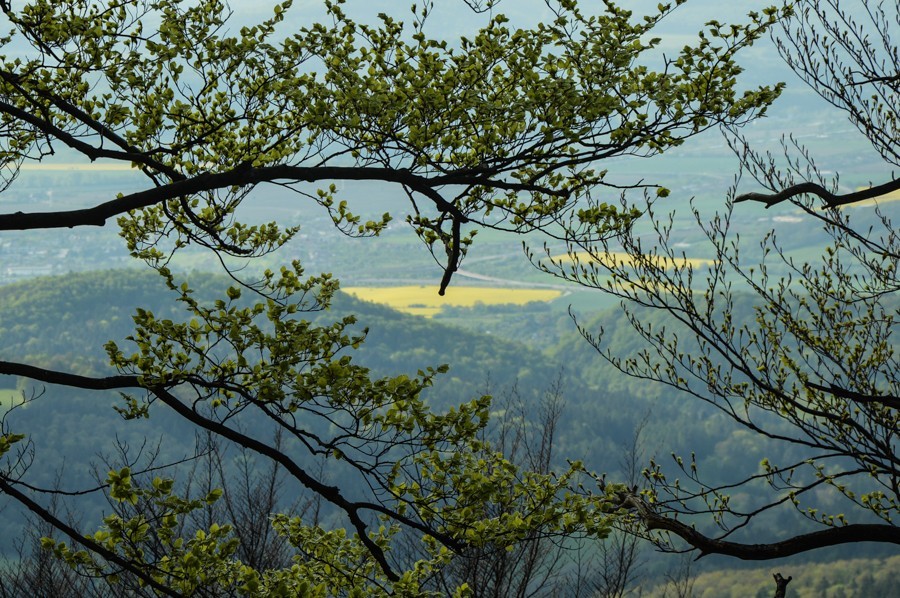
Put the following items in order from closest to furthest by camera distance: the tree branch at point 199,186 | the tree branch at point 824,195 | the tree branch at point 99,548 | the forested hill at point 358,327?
the tree branch at point 99,548 → the tree branch at point 199,186 → the tree branch at point 824,195 → the forested hill at point 358,327

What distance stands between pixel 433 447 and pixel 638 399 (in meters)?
134

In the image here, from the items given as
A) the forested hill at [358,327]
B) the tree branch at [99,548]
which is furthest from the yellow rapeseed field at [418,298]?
the tree branch at [99,548]

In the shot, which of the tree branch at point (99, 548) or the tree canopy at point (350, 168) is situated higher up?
the tree canopy at point (350, 168)

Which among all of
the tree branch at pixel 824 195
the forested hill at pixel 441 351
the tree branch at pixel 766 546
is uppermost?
the tree branch at pixel 824 195

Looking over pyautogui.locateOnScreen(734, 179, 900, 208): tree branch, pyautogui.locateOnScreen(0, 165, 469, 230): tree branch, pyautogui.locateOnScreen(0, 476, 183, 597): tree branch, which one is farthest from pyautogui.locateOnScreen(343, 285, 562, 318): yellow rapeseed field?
pyautogui.locateOnScreen(0, 476, 183, 597): tree branch

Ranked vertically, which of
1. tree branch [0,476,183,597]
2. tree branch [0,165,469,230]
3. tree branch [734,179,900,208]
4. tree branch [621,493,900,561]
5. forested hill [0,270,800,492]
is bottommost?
forested hill [0,270,800,492]

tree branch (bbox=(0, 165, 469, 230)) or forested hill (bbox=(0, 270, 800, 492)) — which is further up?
tree branch (bbox=(0, 165, 469, 230))

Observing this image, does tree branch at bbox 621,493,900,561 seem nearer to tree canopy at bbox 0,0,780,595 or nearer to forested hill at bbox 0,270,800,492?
tree canopy at bbox 0,0,780,595

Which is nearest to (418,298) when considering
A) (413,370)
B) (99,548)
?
(413,370)

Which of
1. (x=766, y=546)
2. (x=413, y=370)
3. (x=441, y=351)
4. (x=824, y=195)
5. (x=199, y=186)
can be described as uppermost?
(x=199, y=186)

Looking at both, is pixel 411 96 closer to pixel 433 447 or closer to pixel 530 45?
pixel 530 45

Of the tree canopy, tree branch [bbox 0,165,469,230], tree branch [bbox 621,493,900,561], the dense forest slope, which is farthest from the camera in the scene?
the dense forest slope

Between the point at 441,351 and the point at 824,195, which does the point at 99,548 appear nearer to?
the point at 824,195

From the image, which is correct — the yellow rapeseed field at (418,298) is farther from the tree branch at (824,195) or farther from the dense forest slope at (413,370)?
the tree branch at (824,195)
